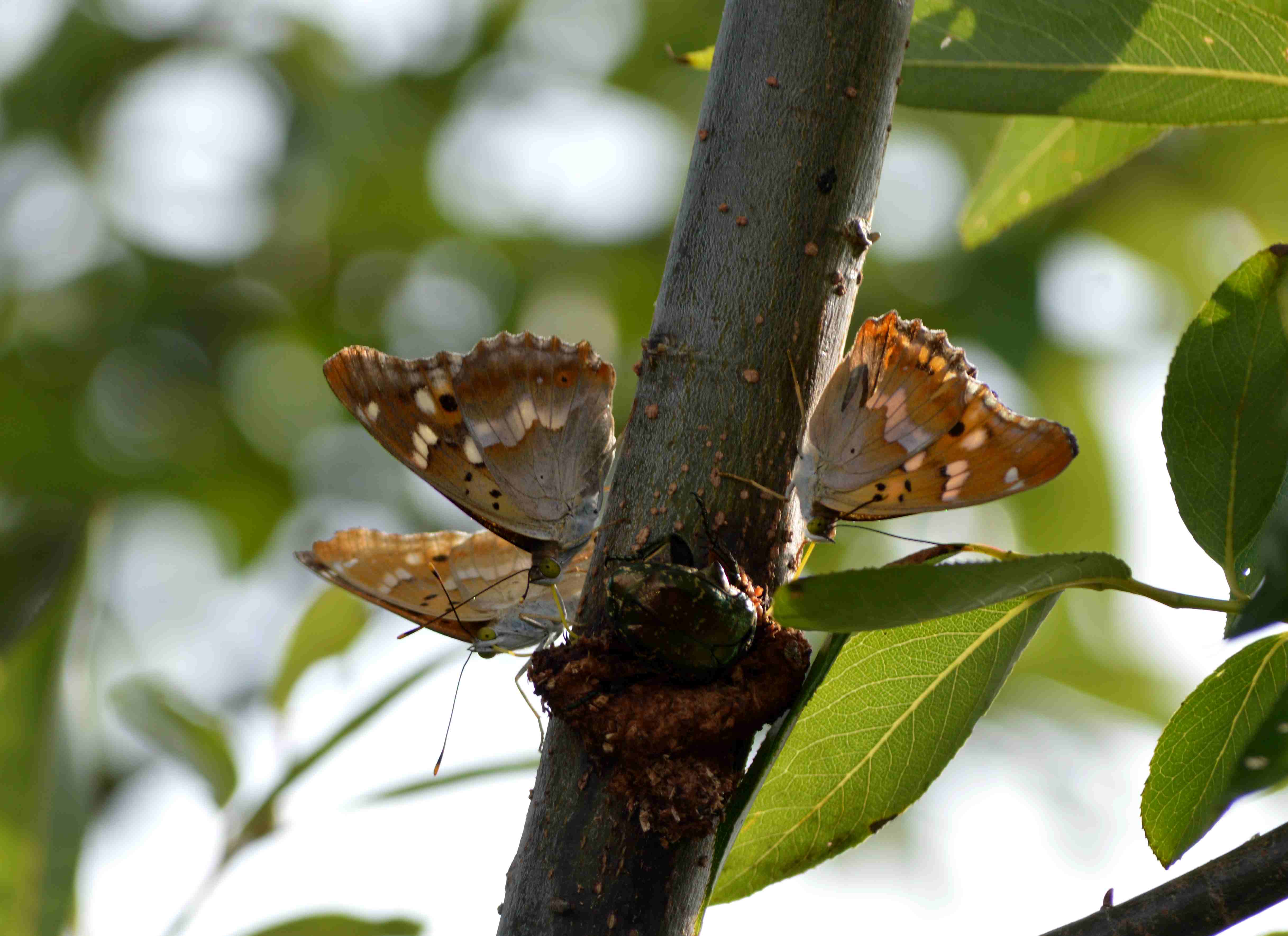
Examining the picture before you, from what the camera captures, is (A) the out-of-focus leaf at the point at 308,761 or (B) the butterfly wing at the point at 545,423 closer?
(B) the butterfly wing at the point at 545,423

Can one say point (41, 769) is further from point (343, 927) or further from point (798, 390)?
point (798, 390)

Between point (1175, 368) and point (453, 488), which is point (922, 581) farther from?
point (453, 488)

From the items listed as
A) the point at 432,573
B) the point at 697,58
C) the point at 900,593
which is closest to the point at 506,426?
the point at 432,573

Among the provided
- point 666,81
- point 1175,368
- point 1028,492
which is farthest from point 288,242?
point 1175,368

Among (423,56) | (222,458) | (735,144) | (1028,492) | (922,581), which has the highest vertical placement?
(423,56)

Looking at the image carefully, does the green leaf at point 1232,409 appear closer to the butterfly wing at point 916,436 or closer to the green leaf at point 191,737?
the butterfly wing at point 916,436

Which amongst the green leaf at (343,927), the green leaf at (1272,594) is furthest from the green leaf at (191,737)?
the green leaf at (1272,594)
